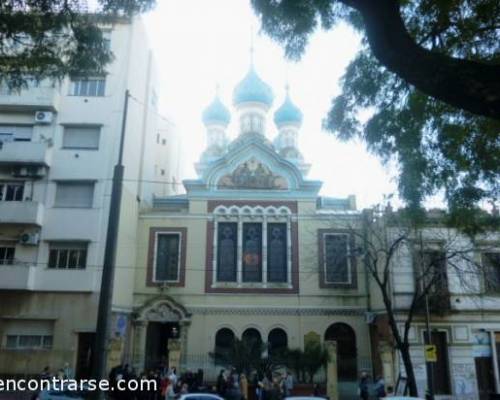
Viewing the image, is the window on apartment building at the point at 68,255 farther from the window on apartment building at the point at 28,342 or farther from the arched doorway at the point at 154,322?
the arched doorway at the point at 154,322

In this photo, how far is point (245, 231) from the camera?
27875 millimetres

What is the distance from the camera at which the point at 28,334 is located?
911 inches

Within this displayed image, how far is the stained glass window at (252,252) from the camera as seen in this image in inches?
1072

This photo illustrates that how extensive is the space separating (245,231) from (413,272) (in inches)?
359

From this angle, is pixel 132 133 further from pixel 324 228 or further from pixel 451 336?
pixel 451 336

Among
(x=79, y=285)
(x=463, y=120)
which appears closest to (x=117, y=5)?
(x=463, y=120)

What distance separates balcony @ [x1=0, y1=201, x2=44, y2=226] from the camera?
23375 millimetres

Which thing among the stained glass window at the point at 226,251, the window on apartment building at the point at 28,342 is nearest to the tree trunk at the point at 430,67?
the window on apartment building at the point at 28,342

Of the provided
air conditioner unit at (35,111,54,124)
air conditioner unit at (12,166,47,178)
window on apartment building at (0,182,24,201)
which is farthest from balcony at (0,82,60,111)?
window on apartment building at (0,182,24,201)

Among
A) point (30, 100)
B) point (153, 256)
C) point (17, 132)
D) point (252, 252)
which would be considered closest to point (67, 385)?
point (153, 256)

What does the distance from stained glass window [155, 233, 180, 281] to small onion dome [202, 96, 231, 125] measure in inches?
642

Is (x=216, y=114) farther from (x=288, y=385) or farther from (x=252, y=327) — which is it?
(x=288, y=385)

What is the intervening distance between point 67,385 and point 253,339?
9.93 m

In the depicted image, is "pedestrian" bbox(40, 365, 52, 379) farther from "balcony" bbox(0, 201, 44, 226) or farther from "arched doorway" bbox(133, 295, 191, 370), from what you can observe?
"balcony" bbox(0, 201, 44, 226)
